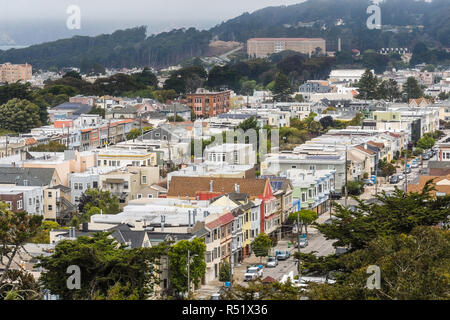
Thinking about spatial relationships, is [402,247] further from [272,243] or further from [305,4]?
[305,4]

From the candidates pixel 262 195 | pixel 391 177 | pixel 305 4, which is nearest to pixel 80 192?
pixel 262 195

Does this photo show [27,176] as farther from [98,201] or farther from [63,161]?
[98,201]

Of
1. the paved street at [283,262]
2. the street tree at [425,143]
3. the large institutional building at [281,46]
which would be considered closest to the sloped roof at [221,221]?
the paved street at [283,262]

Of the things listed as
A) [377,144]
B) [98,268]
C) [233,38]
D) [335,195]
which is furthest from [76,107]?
[233,38]

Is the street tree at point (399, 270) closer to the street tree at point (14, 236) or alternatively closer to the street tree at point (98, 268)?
the street tree at point (98, 268)

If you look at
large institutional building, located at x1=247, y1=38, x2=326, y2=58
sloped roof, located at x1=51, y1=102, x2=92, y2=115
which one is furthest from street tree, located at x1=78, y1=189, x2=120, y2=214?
large institutional building, located at x1=247, y1=38, x2=326, y2=58

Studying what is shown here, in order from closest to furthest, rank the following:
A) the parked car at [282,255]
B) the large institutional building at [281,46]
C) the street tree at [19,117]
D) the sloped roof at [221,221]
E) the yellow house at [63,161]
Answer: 1. the sloped roof at [221,221]
2. the parked car at [282,255]
3. the yellow house at [63,161]
4. the street tree at [19,117]
5. the large institutional building at [281,46]
